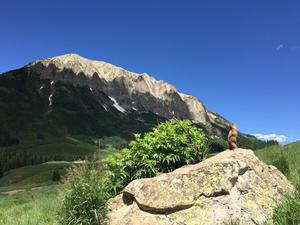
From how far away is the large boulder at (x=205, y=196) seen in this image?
4801 mm

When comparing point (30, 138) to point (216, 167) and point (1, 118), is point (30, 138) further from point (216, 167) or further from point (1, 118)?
point (216, 167)

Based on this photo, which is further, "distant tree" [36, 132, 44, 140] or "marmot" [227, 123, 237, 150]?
"distant tree" [36, 132, 44, 140]

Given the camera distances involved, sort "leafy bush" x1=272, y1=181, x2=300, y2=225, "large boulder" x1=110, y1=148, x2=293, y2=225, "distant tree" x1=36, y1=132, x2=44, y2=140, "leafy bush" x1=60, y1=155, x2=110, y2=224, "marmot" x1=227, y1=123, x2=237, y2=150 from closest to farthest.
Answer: "leafy bush" x1=272, y1=181, x2=300, y2=225 < "large boulder" x1=110, y1=148, x2=293, y2=225 < "leafy bush" x1=60, y1=155, x2=110, y2=224 < "marmot" x1=227, y1=123, x2=237, y2=150 < "distant tree" x1=36, y1=132, x2=44, y2=140

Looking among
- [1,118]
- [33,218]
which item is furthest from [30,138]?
[33,218]

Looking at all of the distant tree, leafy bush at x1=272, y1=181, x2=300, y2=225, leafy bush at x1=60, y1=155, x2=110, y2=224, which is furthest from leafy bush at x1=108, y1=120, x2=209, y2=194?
the distant tree

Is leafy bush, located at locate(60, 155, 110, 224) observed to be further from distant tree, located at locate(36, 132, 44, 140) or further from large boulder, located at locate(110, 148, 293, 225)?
distant tree, located at locate(36, 132, 44, 140)

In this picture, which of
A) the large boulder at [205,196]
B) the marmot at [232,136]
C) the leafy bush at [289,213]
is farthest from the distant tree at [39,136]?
the leafy bush at [289,213]

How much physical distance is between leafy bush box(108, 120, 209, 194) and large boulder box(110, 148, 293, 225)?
0.97 m

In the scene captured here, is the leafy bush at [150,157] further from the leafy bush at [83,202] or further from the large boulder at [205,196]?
the leafy bush at [83,202]

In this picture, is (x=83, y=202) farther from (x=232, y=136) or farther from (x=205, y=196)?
(x=232, y=136)

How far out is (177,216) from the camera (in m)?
5.00

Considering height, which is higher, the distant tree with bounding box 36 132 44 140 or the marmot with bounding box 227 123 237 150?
the distant tree with bounding box 36 132 44 140

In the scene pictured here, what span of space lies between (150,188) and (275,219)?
130 inches

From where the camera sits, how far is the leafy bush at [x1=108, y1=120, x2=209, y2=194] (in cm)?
688
